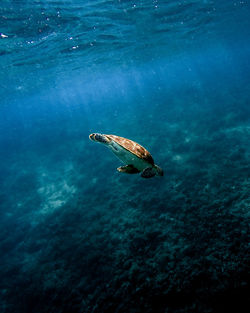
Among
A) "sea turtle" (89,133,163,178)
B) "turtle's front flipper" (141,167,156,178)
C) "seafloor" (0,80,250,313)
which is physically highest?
"sea turtle" (89,133,163,178)

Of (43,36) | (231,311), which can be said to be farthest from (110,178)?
(43,36)

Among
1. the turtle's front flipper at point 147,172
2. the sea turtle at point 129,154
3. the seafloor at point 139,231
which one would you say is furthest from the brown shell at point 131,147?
the seafloor at point 139,231

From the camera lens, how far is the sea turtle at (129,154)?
223 cm

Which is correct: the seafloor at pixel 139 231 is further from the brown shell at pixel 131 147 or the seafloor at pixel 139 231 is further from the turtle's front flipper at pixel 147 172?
the brown shell at pixel 131 147

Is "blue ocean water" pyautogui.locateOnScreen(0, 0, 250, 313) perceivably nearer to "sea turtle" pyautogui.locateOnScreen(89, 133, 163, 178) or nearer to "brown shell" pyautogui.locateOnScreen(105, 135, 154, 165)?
"sea turtle" pyautogui.locateOnScreen(89, 133, 163, 178)

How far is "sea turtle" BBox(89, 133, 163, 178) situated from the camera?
7.32 ft

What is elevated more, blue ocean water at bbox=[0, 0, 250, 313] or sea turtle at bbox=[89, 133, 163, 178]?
sea turtle at bbox=[89, 133, 163, 178]

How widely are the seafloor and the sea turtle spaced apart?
405 cm

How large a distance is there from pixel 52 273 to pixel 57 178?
9429mm

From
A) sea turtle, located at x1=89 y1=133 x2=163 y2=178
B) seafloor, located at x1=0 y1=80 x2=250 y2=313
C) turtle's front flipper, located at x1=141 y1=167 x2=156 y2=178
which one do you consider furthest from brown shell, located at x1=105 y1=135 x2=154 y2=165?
seafloor, located at x1=0 y1=80 x2=250 y2=313

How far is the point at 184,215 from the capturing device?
7.74 meters

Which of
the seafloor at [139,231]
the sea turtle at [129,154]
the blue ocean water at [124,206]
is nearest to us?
the sea turtle at [129,154]

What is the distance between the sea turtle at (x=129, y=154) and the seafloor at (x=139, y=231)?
405 cm

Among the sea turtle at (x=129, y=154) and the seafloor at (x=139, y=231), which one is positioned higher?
the sea turtle at (x=129, y=154)
